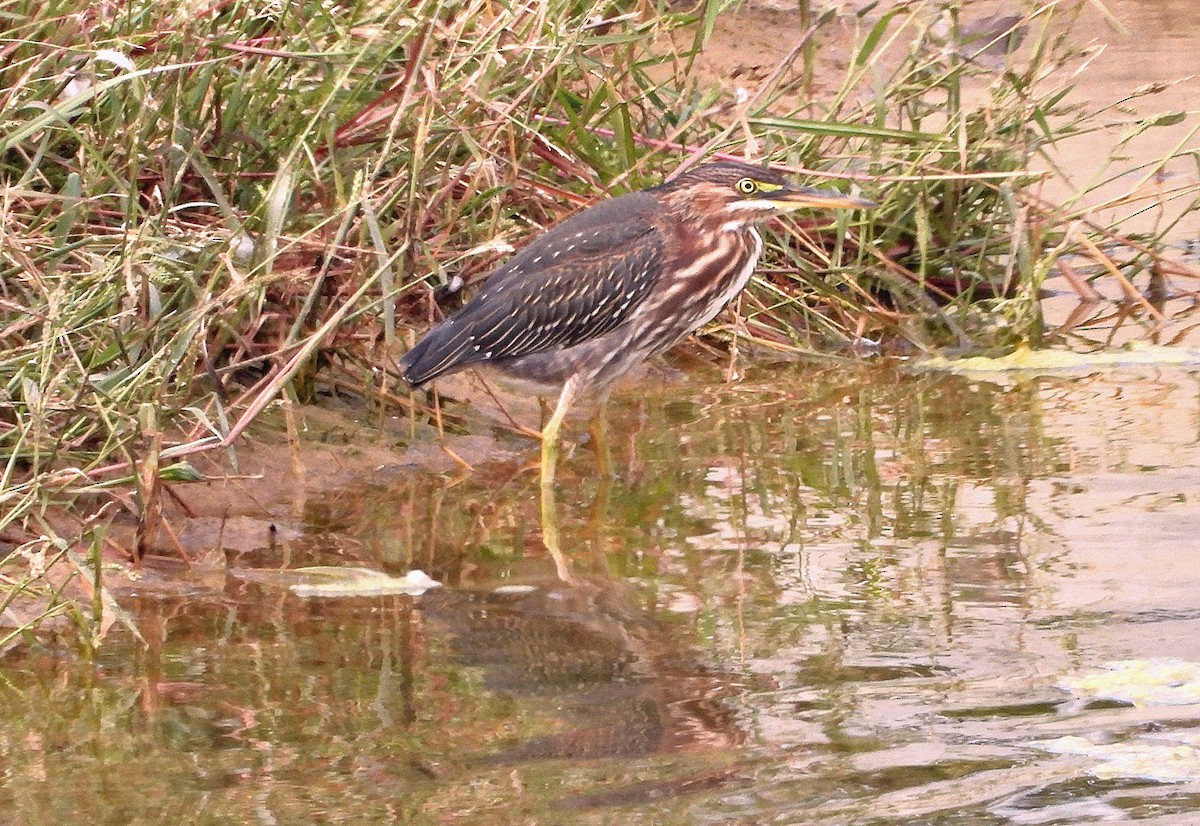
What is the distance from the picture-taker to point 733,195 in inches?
254

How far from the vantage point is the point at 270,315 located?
5684mm

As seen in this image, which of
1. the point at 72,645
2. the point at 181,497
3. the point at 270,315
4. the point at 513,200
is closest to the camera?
the point at 72,645

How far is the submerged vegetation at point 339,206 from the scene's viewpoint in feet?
15.7

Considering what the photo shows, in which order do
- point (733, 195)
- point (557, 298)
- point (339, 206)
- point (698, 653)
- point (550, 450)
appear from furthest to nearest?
point (733, 195)
point (557, 298)
point (550, 450)
point (339, 206)
point (698, 653)

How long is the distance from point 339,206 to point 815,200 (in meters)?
1.69

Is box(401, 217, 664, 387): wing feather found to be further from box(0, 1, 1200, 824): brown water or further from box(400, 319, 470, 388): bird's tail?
box(0, 1, 1200, 824): brown water

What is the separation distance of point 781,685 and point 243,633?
128cm

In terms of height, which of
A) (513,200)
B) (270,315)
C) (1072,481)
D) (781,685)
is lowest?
(781,685)

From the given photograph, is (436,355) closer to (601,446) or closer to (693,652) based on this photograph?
(601,446)

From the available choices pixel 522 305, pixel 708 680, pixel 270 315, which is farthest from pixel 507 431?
pixel 708 680

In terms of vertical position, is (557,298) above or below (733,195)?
below

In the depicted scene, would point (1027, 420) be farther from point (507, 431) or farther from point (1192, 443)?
point (507, 431)

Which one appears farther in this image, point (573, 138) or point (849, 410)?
point (573, 138)

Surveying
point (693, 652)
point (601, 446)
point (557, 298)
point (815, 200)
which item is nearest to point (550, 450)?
point (601, 446)
